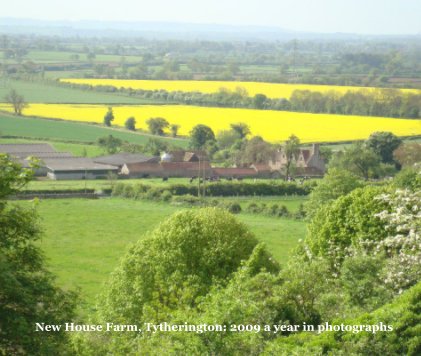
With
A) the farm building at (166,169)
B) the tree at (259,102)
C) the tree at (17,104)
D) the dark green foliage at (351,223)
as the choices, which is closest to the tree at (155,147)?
the farm building at (166,169)

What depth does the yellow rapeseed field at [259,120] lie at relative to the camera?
3391 inches

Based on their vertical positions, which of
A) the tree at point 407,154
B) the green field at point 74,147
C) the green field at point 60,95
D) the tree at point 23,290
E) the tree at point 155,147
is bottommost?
the green field at point 60,95

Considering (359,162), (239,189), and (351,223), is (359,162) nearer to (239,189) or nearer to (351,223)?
(239,189)

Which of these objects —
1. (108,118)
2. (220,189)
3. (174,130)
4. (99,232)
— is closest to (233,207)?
(220,189)

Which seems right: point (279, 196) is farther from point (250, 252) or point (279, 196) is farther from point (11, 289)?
point (11, 289)

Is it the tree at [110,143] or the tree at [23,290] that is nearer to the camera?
the tree at [23,290]

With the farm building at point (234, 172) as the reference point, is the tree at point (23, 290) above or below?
above

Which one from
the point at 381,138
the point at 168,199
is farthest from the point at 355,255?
the point at 381,138

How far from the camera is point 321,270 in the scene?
19438 mm

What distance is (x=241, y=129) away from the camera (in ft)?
273

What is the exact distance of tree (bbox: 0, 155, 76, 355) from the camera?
13156 millimetres

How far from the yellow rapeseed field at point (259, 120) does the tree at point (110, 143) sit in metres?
12.0

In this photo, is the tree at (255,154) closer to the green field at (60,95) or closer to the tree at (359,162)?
the tree at (359,162)

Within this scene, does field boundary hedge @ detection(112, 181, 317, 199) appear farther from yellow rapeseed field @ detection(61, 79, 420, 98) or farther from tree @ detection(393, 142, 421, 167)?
yellow rapeseed field @ detection(61, 79, 420, 98)
